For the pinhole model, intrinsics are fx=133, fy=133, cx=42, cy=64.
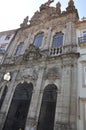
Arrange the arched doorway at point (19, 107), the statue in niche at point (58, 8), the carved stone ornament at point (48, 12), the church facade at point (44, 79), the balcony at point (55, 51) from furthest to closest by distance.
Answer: the statue in niche at point (58, 8) < the carved stone ornament at point (48, 12) < the balcony at point (55, 51) < the arched doorway at point (19, 107) < the church facade at point (44, 79)

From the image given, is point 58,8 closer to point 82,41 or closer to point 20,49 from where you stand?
point 20,49

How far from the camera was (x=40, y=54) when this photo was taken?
13.8 meters

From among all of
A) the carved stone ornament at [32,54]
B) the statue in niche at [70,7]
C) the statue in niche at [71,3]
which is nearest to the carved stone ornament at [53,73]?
the carved stone ornament at [32,54]

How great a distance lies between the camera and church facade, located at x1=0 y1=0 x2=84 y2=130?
974cm

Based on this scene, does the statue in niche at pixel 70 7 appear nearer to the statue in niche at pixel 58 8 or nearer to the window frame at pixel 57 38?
the statue in niche at pixel 58 8

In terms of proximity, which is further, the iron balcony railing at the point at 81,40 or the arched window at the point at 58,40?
the arched window at the point at 58,40

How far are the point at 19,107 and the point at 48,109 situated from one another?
3034 millimetres

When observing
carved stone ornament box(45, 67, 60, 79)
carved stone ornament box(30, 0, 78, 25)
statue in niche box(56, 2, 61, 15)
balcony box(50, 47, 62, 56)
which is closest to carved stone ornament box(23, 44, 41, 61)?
balcony box(50, 47, 62, 56)

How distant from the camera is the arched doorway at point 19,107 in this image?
36.3 feet

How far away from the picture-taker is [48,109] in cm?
1066

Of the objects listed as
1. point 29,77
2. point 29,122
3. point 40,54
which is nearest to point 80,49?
point 40,54

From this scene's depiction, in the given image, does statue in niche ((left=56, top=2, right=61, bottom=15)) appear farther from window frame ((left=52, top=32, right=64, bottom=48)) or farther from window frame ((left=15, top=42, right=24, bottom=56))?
window frame ((left=15, top=42, right=24, bottom=56))

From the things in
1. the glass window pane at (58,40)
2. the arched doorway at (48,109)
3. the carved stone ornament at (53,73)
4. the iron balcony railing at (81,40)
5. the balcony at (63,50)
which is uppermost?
the glass window pane at (58,40)

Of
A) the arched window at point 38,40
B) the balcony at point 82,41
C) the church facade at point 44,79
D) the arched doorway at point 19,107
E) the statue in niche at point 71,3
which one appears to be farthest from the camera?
the statue in niche at point 71,3
